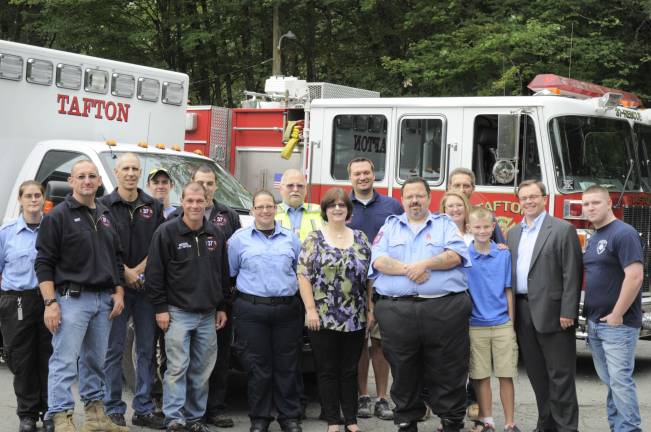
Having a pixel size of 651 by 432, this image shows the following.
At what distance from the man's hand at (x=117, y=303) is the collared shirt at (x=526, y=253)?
2.75 metres

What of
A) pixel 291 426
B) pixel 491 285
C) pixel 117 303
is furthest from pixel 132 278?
pixel 491 285

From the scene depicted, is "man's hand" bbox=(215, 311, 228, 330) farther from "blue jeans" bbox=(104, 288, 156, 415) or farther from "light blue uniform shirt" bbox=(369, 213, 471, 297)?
"light blue uniform shirt" bbox=(369, 213, 471, 297)

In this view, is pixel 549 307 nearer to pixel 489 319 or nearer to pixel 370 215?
pixel 489 319

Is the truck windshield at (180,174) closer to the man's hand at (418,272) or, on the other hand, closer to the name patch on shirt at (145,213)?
the name patch on shirt at (145,213)

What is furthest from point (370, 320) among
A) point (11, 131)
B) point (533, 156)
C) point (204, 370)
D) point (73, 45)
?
point (73, 45)

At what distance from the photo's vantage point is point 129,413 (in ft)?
22.9

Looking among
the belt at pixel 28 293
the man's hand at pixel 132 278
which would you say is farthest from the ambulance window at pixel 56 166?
the man's hand at pixel 132 278

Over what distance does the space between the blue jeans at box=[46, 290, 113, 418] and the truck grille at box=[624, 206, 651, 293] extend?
531cm

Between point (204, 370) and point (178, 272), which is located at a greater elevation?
point (178, 272)

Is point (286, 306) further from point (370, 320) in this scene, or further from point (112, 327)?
point (112, 327)

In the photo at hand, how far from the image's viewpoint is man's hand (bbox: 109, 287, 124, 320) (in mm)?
6137

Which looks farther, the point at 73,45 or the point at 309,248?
the point at 73,45

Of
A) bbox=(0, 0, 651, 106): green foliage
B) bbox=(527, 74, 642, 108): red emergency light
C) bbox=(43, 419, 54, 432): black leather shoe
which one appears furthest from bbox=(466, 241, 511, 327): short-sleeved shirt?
bbox=(0, 0, 651, 106): green foliage

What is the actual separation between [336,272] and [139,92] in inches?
175
